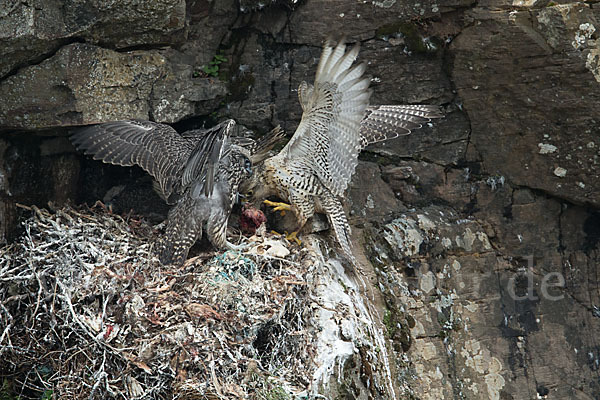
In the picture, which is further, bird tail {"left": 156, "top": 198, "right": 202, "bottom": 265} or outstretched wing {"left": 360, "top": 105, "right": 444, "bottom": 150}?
outstretched wing {"left": 360, "top": 105, "right": 444, "bottom": 150}

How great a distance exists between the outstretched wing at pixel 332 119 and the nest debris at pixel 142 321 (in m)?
0.70

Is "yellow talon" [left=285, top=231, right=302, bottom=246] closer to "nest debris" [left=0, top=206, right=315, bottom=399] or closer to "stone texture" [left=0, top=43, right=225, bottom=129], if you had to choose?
"nest debris" [left=0, top=206, right=315, bottom=399]

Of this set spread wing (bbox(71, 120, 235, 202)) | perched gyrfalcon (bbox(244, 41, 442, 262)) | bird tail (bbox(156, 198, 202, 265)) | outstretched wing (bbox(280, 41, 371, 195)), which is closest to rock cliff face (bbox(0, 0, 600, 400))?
spread wing (bbox(71, 120, 235, 202))

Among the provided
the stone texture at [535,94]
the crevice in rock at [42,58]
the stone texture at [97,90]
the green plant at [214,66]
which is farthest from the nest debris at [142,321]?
the stone texture at [535,94]

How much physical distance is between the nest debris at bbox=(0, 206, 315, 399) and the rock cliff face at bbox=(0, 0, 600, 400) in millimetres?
614

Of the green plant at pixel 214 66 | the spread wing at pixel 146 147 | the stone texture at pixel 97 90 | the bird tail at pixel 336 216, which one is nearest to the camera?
the stone texture at pixel 97 90

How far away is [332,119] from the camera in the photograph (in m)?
5.07

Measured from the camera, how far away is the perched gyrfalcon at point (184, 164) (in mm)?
5152

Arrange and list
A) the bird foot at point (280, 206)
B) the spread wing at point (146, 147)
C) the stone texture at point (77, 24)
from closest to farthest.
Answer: the stone texture at point (77, 24)
the spread wing at point (146, 147)
the bird foot at point (280, 206)

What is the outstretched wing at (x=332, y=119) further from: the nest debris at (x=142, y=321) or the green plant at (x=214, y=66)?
the green plant at (x=214, y=66)

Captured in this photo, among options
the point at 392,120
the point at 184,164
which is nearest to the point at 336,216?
the point at 392,120

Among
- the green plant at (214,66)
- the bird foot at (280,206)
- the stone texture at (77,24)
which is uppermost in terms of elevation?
the stone texture at (77,24)

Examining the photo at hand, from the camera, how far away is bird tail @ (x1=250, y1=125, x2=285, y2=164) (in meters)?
5.67

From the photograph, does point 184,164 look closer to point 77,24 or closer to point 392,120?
point 77,24
